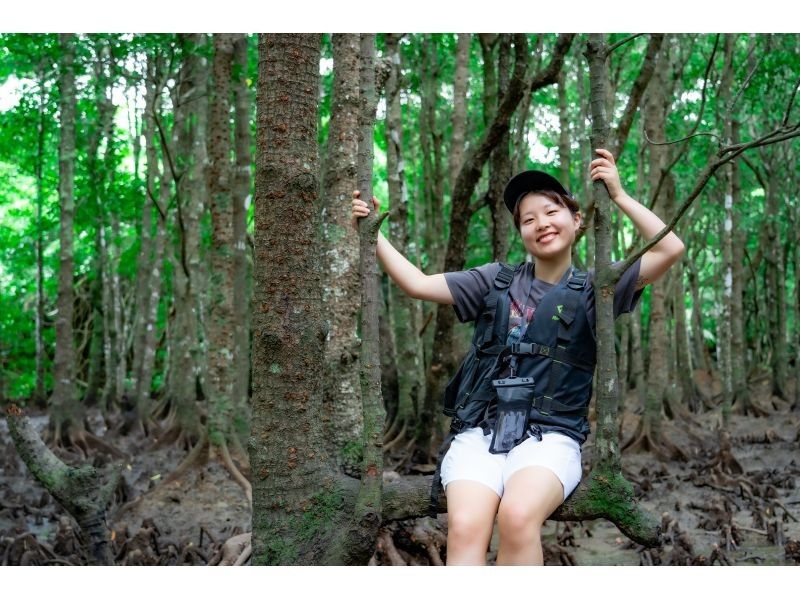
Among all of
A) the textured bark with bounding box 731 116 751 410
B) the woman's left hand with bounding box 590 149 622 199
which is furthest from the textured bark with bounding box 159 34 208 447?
the textured bark with bounding box 731 116 751 410

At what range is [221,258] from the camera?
754 centimetres

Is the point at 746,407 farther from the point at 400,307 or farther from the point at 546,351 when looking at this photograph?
the point at 546,351

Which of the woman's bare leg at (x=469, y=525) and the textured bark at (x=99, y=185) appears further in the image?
the textured bark at (x=99, y=185)

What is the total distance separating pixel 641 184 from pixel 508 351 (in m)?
10.4

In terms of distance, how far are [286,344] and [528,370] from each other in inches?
34.9

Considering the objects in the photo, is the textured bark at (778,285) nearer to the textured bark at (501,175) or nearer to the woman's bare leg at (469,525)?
the textured bark at (501,175)

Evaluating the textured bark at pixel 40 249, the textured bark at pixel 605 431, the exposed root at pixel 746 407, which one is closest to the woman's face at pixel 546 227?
the textured bark at pixel 605 431

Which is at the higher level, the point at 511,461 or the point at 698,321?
the point at 698,321

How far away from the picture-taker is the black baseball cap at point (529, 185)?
3137 mm

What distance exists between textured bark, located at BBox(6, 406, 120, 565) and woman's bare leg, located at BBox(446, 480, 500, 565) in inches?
76.9

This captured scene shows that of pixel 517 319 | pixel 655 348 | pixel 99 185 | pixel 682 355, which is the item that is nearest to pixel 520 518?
pixel 517 319

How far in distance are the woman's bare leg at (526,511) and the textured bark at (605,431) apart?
14 centimetres
